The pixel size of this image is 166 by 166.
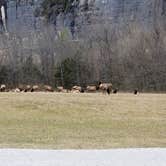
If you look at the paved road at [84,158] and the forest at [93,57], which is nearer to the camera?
the paved road at [84,158]

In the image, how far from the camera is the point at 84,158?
8.38m

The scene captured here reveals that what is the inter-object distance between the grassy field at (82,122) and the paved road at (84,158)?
8.85 ft

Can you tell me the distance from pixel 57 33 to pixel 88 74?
12.1 m

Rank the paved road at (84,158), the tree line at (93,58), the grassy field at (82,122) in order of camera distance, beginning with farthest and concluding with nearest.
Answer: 1. the tree line at (93,58)
2. the grassy field at (82,122)
3. the paved road at (84,158)

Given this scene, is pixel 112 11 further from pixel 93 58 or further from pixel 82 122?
pixel 82 122

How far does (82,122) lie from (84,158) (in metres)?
11.0

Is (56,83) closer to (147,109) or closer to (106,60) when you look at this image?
(106,60)

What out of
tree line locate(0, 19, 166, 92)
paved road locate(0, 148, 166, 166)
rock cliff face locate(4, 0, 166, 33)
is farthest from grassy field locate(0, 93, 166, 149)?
rock cliff face locate(4, 0, 166, 33)

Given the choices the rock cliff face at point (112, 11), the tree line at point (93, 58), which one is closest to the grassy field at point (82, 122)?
the tree line at point (93, 58)

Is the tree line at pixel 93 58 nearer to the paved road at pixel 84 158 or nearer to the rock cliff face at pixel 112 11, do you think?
the rock cliff face at pixel 112 11

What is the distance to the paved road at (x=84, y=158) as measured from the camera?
7806 mm

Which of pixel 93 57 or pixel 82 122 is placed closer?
pixel 82 122

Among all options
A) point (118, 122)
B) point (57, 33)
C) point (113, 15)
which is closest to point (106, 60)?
point (57, 33)


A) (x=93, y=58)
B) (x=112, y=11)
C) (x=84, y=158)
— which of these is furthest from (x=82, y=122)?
(x=112, y=11)
